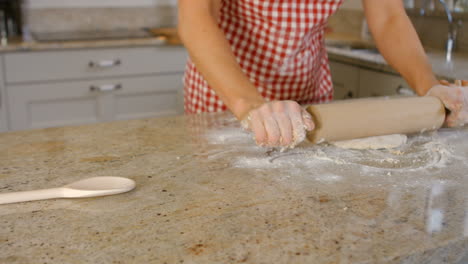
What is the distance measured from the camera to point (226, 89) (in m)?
0.88

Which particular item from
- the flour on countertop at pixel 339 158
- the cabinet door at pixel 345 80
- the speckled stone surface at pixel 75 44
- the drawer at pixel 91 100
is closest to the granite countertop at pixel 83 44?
the speckled stone surface at pixel 75 44

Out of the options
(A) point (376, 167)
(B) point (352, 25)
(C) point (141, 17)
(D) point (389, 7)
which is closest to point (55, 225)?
(A) point (376, 167)

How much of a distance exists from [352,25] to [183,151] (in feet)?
7.26

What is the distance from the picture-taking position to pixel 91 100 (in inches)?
90.3

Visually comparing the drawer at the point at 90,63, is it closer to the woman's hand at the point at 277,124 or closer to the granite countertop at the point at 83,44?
the granite countertop at the point at 83,44

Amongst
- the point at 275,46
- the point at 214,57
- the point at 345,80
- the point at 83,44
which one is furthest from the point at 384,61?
the point at 83,44

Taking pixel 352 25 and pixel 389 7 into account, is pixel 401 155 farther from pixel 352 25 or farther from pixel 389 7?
pixel 352 25

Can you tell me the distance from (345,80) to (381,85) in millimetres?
233

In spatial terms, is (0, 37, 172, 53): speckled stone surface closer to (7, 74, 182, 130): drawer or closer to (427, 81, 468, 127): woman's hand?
(7, 74, 182, 130): drawer

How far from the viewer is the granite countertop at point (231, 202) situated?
0.56 metres

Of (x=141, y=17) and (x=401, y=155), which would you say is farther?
(x=141, y=17)

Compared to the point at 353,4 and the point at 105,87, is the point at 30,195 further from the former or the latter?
the point at 353,4

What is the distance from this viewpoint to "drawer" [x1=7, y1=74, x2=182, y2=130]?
218 cm

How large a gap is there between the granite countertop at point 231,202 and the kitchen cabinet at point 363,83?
34.7 inches
